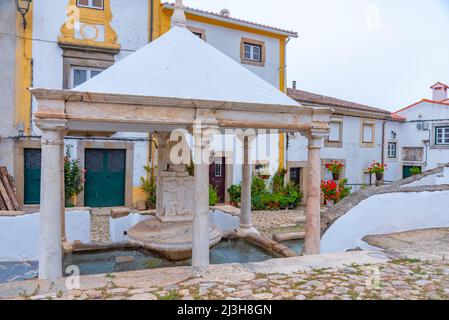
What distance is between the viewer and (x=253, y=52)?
46.9 ft

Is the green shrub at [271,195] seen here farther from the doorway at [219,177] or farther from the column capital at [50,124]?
the column capital at [50,124]

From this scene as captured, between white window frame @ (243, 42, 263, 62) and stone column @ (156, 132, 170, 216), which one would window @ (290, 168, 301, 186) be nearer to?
white window frame @ (243, 42, 263, 62)

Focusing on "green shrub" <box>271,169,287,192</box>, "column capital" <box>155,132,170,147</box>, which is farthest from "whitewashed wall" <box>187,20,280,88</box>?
"column capital" <box>155,132,170,147</box>

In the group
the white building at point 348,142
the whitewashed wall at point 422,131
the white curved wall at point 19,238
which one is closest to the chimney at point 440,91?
the whitewashed wall at point 422,131

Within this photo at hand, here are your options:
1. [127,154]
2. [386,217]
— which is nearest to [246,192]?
[386,217]

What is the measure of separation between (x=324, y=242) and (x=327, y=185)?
6.35 m

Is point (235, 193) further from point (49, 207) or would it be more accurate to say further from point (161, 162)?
point (49, 207)

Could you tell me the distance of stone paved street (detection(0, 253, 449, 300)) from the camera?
3.21 m

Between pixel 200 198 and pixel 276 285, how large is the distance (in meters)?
1.60

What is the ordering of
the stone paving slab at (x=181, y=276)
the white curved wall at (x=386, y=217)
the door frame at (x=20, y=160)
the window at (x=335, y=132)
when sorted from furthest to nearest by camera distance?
1. the window at (x=335, y=132)
2. the door frame at (x=20, y=160)
3. the white curved wall at (x=386, y=217)
4. the stone paving slab at (x=181, y=276)

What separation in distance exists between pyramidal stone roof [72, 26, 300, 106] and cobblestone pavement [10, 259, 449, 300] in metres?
2.27

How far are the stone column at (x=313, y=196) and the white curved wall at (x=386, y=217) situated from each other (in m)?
0.83

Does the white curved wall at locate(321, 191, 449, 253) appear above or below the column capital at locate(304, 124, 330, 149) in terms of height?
below

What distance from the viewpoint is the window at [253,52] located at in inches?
548
